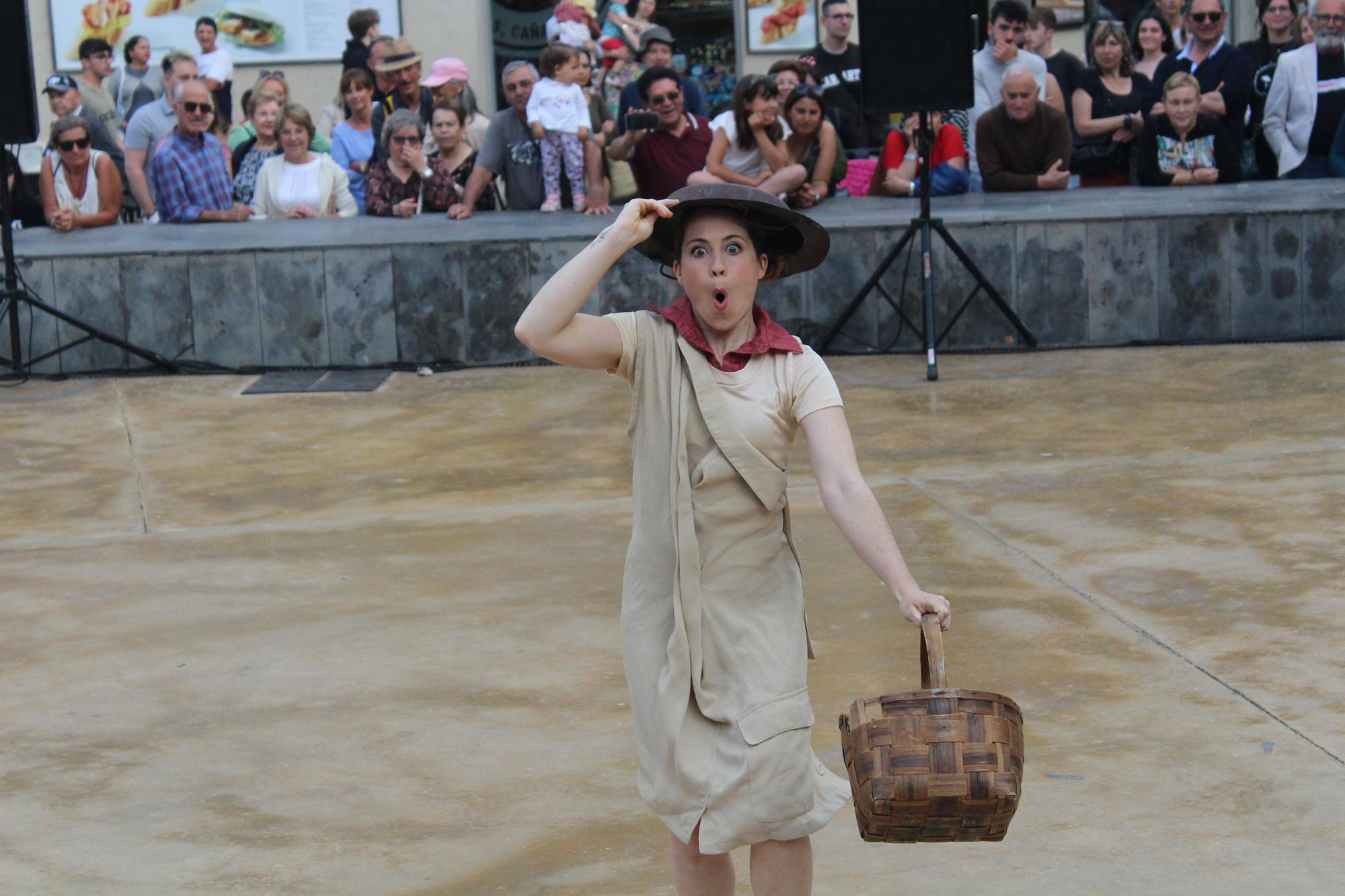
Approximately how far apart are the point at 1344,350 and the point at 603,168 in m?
4.48

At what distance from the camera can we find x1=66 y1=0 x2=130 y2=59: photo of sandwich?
1546 cm

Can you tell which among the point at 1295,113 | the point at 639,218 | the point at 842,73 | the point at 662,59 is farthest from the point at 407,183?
the point at 639,218

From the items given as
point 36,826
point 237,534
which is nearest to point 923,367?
point 237,534

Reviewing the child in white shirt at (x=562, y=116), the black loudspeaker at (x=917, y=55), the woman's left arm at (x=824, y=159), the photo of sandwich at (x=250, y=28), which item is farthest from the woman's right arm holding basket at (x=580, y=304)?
the photo of sandwich at (x=250, y=28)

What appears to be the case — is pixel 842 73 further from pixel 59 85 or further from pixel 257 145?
pixel 59 85

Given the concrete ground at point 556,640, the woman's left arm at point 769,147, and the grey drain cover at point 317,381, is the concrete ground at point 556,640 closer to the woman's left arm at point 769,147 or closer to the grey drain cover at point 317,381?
the grey drain cover at point 317,381

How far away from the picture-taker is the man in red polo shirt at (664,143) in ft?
34.1

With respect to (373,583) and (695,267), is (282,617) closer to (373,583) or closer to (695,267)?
(373,583)

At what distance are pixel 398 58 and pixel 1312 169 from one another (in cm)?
599

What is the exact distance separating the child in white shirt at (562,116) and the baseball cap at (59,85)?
3.68m

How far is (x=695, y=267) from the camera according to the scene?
2898mm

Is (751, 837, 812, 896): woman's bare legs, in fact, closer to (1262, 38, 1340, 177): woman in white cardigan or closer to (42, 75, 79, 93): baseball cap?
(1262, 38, 1340, 177): woman in white cardigan

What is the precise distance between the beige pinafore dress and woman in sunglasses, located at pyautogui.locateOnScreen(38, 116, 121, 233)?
8972mm

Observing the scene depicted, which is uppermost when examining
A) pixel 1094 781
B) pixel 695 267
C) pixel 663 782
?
pixel 695 267
